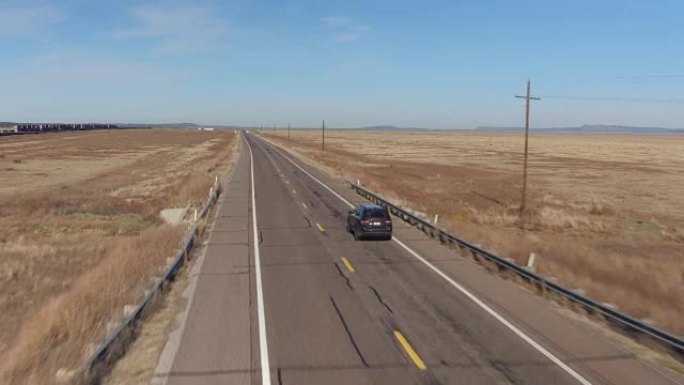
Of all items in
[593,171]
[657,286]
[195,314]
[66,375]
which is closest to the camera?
[66,375]

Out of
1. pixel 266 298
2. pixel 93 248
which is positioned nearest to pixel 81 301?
pixel 266 298

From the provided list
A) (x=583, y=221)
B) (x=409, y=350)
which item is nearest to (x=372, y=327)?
(x=409, y=350)

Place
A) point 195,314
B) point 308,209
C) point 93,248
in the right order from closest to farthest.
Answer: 1. point 195,314
2. point 93,248
3. point 308,209

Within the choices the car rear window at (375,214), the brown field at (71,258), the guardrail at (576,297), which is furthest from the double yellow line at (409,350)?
the car rear window at (375,214)

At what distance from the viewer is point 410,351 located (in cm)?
1155

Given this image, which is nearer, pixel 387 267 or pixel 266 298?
pixel 266 298

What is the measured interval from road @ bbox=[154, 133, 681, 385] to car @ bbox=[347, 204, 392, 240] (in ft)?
4.68

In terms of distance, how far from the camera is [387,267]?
64.0 feet

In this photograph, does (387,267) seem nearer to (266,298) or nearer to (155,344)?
(266,298)

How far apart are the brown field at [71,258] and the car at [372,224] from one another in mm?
6909

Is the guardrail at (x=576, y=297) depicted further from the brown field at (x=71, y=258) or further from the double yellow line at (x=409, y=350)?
the brown field at (x=71, y=258)

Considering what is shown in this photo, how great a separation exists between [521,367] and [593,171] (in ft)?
231

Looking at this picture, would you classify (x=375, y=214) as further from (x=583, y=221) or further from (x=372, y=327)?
(x=583, y=221)

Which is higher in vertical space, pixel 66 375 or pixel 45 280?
pixel 66 375
